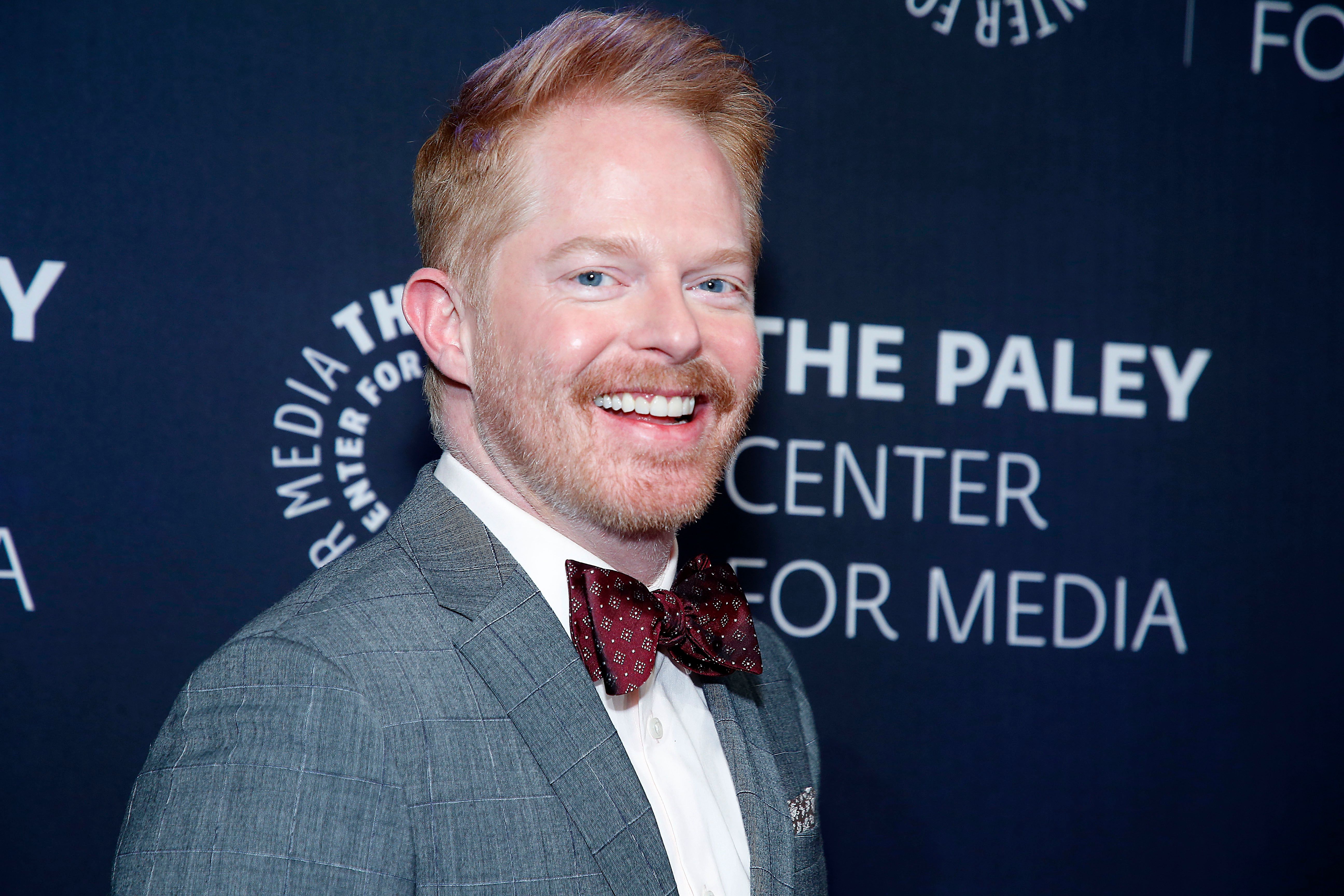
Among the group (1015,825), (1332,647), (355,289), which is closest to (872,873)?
(1015,825)

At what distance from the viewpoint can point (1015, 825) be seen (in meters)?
2.07

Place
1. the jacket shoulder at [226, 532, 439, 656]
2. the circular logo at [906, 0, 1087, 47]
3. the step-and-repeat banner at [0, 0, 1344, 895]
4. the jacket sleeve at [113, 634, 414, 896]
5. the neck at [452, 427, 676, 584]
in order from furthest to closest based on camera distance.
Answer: the circular logo at [906, 0, 1087, 47]
the step-and-repeat banner at [0, 0, 1344, 895]
the neck at [452, 427, 676, 584]
the jacket shoulder at [226, 532, 439, 656]
the jacket sleeve at [113, 634, 414, 896]

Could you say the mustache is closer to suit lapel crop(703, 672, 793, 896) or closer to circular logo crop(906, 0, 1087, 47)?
suit lapel crop(703, 672, 793, 896)

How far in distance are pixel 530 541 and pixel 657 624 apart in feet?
0.58

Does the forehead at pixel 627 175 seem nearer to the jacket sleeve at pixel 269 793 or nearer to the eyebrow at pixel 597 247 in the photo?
the eyebrow at pixel 597 247

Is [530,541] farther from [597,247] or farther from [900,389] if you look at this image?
[900,389]

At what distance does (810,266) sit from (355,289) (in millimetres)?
885

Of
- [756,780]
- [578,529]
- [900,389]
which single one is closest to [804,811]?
[756,780]

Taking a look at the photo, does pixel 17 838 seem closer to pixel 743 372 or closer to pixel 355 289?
pixel 355 289

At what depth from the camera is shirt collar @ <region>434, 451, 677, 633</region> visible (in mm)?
1190

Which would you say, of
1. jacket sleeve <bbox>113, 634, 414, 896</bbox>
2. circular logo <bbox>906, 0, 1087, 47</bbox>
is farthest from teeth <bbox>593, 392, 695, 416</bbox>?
circular logo <bbox>906, 0, 1087, 47</bbox>

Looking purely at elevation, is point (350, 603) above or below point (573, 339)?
below

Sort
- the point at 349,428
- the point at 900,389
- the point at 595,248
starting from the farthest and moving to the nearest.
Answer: the point at 900,389
the point at 349,428
the point at 595,248

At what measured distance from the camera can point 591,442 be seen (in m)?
1.17
